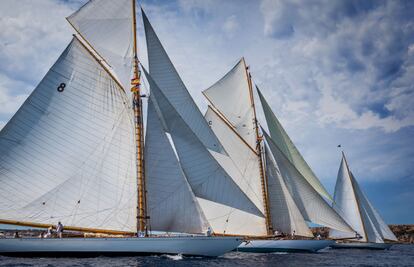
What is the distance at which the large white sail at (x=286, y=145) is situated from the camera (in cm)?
4066

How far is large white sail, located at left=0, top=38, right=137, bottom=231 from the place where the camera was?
24234mm

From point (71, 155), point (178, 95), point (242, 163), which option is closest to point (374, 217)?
point (242, 163)

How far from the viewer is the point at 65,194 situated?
80.6 feet

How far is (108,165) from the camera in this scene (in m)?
25.3

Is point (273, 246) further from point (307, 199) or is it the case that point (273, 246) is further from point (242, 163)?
point (242, 163)

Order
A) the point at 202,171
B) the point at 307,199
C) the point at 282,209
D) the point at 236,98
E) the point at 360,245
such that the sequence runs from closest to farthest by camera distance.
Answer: the point at 202,171
the point at 307,199
the point at 282,209
the point at 236,98
the point at 360,245

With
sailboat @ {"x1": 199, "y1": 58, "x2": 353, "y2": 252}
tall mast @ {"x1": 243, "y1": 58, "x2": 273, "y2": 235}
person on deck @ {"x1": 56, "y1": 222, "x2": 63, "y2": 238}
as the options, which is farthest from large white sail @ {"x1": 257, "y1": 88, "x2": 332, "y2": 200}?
person on deck @ {"x1": 56, "y1": 222, "x2": 63, "y2": 238}

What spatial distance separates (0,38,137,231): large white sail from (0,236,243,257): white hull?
3.81 feet

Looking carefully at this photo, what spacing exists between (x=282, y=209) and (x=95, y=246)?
19953 mm

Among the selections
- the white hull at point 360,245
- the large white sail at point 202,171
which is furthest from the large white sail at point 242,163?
the white hull at point 360,245

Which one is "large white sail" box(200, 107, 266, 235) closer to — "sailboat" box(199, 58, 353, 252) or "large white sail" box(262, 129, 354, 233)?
"sailboat" box(199, 58, 353, 252)

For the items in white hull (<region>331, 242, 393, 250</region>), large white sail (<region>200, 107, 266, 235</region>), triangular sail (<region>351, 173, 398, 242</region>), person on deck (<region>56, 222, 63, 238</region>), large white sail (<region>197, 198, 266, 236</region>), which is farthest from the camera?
triangular sail (<region>351, 173, 398, 242</region>)

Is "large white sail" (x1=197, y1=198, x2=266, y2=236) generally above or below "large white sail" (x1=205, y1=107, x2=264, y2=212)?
below

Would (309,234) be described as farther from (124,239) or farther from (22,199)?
(22,199)
